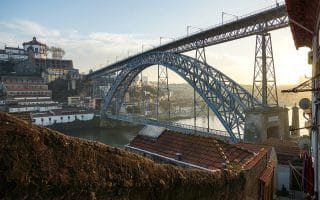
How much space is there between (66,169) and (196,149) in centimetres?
921

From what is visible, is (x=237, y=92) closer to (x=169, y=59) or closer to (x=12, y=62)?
(x=169, y=59)

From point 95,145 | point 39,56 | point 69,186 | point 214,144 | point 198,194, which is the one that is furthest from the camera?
point 39,56

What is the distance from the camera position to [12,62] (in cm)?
6512

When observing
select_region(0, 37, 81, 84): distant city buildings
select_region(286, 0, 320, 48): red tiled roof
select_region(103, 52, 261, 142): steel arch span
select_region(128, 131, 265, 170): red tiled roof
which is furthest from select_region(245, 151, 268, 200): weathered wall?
select_region(0, 37, 81, 84): distant city buildings

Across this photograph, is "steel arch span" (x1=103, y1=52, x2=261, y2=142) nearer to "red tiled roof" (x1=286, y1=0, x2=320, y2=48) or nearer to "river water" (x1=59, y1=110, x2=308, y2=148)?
"river water" (x1=59, y1=110, x2=308, y2=148)

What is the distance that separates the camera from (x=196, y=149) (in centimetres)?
1121

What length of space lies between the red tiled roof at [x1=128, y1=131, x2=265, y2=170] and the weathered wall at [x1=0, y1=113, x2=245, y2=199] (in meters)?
6.29

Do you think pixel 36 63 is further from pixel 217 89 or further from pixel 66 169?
pixel 66 169

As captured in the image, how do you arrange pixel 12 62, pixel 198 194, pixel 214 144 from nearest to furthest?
pixel 198 194 → pixel 214 144 → pixel 12 62

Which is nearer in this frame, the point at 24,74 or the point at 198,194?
the point at 198,194

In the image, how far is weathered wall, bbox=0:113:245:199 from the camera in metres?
2.03

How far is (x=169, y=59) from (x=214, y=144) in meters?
19.5

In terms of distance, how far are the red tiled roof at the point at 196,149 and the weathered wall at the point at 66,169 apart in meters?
6.29

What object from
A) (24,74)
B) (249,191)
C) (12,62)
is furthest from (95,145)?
(12,62)
